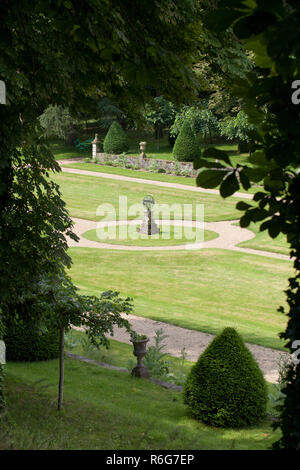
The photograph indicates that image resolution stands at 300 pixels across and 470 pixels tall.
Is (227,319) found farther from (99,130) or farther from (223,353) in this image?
(99,130)

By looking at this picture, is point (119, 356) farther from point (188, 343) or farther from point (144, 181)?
point (144, 181)

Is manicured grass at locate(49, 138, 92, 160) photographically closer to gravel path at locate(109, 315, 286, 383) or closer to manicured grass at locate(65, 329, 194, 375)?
gravel path at locate(109, 315, 286, 383)

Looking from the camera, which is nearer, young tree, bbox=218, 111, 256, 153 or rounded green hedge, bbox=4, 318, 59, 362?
rounded green hedge, bbox=4, 318, 59, 362

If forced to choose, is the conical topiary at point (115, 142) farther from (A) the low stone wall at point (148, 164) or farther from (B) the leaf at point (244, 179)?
(B) the leaf at point (244, 179)

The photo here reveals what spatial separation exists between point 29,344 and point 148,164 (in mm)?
29656

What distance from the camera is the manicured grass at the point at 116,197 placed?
28.4 metres

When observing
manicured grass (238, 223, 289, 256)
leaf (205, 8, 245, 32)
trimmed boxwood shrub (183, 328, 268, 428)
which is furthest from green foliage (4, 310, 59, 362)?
manicured grass (238, 223, 289, 256)

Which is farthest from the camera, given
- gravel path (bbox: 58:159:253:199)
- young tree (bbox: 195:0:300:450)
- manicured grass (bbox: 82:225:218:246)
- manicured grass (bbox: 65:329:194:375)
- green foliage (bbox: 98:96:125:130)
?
green foliage (bbox: 98:96:125:130)

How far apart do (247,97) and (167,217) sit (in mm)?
24905

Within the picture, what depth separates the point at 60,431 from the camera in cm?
727

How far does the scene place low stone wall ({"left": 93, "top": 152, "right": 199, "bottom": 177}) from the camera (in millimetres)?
37906

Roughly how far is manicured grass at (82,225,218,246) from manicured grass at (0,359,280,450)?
473 inches

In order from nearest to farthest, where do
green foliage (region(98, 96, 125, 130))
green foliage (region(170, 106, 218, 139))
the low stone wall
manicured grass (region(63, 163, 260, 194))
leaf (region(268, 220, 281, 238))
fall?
leaf (region(268, 220, 281, 238)) < manicured grass (region(63, 163, 260, 194)) < the low stone wall < green foliage (region(170, 106, 218, 139)) < green foliage (region(98, 96, 125, 130))

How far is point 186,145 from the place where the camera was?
39.5 meters
